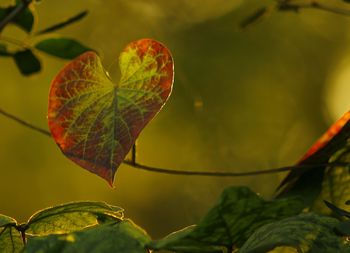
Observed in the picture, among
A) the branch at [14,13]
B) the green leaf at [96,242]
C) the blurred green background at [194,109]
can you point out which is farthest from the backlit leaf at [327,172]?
the blurred green background at [194,109]

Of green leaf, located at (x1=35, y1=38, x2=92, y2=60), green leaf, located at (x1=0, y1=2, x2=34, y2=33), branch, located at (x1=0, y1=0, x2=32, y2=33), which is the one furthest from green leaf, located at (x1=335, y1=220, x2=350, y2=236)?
green leaf, located at (x1=0, y1=2, x2=34, y2=33)

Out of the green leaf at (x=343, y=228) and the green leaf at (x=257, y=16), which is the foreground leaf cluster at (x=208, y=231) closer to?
the green leaf at (x=343, y=228)

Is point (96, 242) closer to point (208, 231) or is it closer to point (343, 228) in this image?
point (208, 231)

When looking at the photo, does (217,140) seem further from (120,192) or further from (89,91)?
(89,91)

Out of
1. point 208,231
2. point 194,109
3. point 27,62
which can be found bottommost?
point 194,109

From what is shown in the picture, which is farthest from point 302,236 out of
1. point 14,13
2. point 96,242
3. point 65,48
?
point 65,48

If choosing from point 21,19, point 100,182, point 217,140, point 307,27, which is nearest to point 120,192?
point 100,182

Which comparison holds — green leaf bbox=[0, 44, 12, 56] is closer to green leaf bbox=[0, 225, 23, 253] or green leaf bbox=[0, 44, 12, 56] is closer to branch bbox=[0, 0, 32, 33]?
branch bbox=[0, 0, 32, 33]
